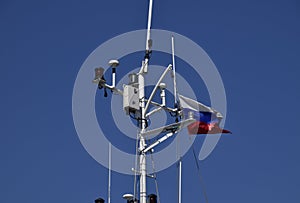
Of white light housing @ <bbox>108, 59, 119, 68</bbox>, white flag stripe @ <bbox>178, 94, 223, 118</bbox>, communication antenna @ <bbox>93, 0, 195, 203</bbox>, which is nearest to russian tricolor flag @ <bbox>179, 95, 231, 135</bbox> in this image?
white flag stripe @ <bbox>178, 94, 223, 118</bbox>

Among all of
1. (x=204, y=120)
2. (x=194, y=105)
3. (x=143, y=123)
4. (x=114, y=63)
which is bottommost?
(x=143, y=123)

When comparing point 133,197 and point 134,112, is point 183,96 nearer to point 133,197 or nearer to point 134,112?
point 134,112

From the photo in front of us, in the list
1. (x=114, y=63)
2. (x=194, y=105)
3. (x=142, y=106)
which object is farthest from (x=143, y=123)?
(x=194, y=105)

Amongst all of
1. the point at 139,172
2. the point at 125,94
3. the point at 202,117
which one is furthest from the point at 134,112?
the point at 202,117

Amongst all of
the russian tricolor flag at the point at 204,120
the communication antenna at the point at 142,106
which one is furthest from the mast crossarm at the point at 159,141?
the russian tricolor flag at the point at 204,120

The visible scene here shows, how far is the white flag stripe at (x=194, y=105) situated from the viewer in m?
21.9

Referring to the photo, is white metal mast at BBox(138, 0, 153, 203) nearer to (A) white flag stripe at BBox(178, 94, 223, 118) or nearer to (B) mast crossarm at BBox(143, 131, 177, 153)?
(B) mast crossarm at BBox(143, 131, 177, 153)

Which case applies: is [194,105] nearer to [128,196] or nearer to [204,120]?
[204,120]

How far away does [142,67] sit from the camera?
20.7 m

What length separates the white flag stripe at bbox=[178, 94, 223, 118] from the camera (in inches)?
864

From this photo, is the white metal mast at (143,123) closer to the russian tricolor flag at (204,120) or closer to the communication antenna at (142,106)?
the communication antenna at (142,106)

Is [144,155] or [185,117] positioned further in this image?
[185,117]

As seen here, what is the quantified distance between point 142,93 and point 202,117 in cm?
368

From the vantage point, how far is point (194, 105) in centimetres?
2239
